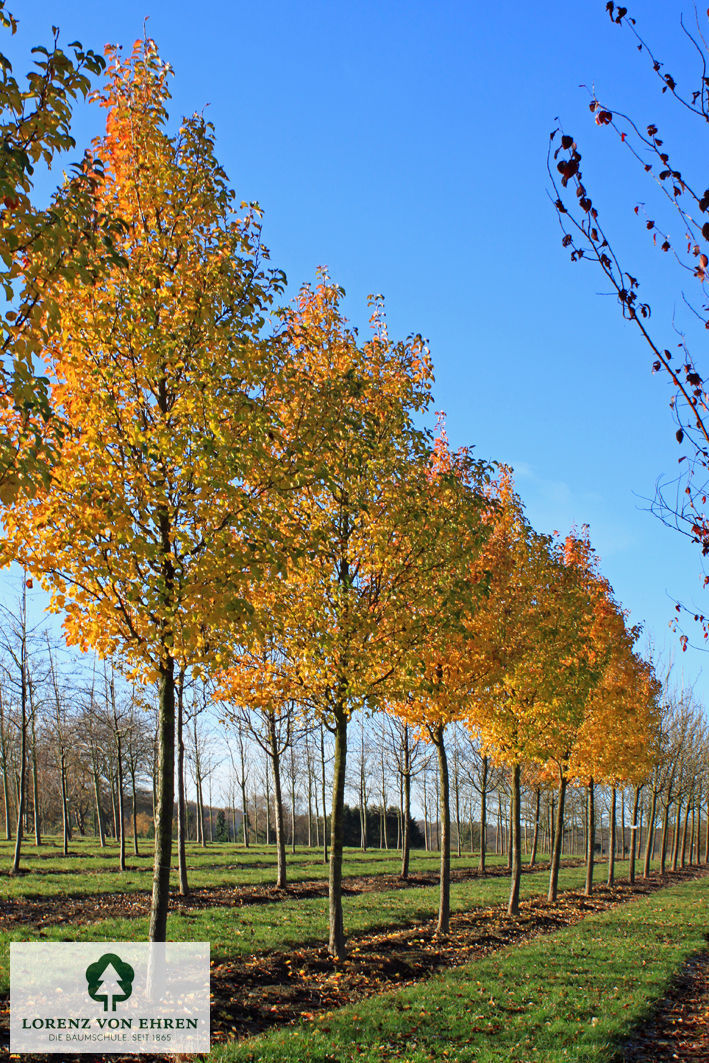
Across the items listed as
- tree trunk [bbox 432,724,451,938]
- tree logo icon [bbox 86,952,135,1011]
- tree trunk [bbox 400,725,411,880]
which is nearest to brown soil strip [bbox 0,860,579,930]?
tree trunk [bbox 400,725,411,880]

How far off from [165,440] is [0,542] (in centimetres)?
175

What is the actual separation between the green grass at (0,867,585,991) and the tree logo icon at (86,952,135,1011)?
3.00 ft

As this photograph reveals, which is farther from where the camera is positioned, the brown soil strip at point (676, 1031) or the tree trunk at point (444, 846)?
the tree trunk at point (444, 846)

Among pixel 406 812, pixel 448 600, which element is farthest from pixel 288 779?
pixel 448 600

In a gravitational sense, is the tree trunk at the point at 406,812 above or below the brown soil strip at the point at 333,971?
below

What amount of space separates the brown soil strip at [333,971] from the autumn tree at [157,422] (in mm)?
1643

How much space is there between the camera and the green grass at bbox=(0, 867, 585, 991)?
35.0 feet

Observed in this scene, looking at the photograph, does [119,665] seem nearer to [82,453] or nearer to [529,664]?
[82,453]

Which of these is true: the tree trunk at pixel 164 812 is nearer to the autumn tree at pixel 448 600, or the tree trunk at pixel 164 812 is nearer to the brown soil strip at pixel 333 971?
the brown soil strip at pixel 333 971

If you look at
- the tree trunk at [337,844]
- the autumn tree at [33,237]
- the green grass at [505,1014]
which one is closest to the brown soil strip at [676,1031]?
the green grass at [505,1014]

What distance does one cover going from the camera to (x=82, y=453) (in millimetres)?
6824

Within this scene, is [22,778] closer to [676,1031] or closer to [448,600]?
[448,600]

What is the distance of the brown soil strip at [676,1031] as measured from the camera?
743 cm

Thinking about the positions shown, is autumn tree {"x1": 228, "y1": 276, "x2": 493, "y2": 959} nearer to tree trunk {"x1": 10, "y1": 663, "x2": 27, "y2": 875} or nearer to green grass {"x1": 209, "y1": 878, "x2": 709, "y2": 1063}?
green grass {"x1": 209, "y1": 878, "x2": 709, "y2": 1063}
